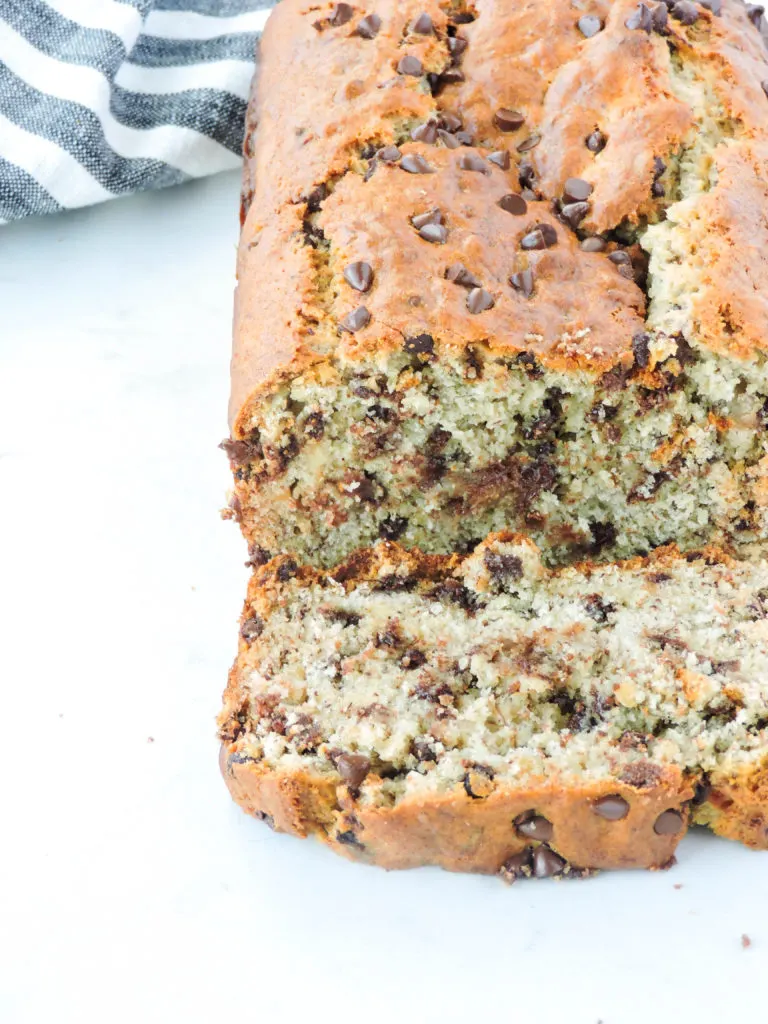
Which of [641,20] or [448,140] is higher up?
[641,20]

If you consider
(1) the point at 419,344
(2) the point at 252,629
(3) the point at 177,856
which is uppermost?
(1) the point at 419,344

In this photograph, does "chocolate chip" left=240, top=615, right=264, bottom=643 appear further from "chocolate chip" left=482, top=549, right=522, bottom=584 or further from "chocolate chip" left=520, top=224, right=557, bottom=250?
"chocolate chip" left=520, top=224, right=557, bottom=250

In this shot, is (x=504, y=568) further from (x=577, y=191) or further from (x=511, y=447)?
(x=577, y=191)

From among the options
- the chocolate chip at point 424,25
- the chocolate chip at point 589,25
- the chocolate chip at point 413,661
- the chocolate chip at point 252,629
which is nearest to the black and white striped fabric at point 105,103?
the chocolate chip at point 424,25

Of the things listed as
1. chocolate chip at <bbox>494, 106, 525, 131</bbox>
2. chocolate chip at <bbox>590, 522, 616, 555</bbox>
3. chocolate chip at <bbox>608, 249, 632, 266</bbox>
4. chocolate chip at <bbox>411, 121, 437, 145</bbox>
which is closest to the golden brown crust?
chocolate chip at <bbox>590, 522, 616, 555</bbox>

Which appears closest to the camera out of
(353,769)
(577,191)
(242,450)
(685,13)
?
(353,769)

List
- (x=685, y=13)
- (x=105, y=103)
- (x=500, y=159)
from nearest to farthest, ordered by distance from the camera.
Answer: (x=500, y=159) < (x=685, y=13) < (x=105, y=103)

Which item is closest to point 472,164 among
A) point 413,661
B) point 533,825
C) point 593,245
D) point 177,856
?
point 593,245
